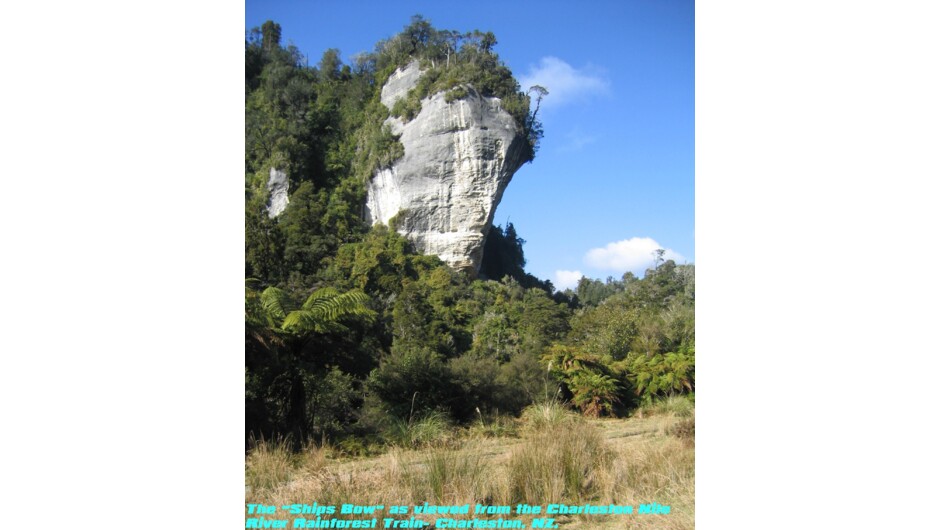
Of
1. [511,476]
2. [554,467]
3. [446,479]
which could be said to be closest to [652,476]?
[554,467]

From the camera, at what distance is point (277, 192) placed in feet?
26.8

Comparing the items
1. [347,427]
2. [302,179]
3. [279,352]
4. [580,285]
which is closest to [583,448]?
[347,427]

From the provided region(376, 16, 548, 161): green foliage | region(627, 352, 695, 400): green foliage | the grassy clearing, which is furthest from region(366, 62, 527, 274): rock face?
the grassy clearing

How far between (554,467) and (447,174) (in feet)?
19.2

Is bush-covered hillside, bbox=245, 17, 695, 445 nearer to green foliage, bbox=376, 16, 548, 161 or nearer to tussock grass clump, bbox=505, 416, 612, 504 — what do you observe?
green foliage, bbox=376, 16, 548, 161

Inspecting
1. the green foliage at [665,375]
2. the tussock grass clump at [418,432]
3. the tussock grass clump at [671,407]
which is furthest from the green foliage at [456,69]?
→ the tussock grass clump at [418,432]

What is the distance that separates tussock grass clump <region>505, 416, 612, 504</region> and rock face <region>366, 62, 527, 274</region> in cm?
436

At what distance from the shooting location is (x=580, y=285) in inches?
322

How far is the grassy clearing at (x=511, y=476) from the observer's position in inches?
168

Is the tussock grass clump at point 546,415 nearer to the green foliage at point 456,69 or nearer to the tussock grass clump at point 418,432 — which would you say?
the tussock grass clump at point 418,432
